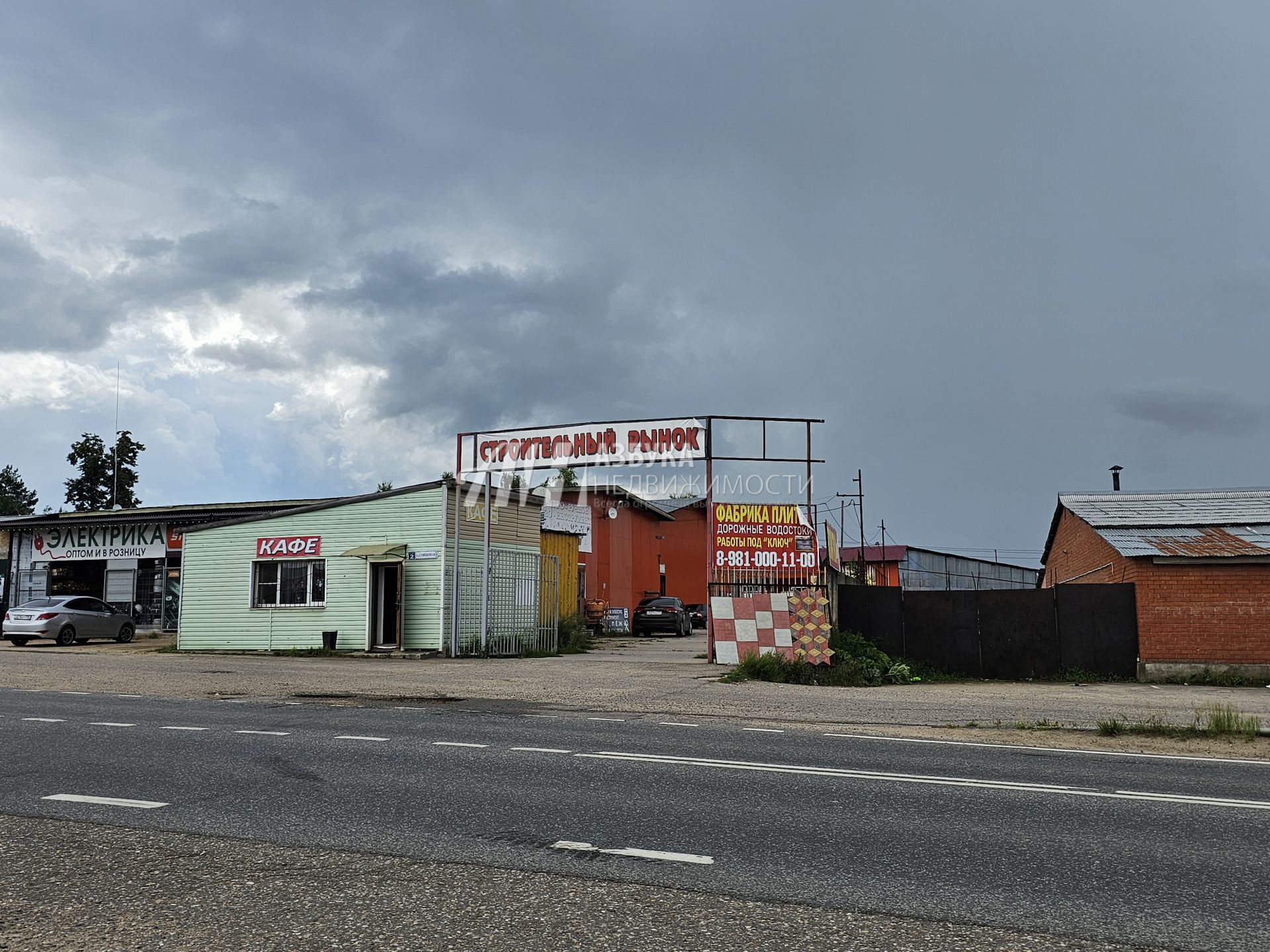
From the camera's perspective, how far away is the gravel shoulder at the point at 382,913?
13.7 feet

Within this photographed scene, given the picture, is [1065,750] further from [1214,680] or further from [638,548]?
[638,548]

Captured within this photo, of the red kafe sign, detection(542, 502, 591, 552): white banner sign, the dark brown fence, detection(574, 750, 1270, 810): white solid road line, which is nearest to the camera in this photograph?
detection(574, 750, 1270, 810): white solid road line

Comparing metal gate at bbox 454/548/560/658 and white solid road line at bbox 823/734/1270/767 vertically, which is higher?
metal gate at bbox 454/548/560/658

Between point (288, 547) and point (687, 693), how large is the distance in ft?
50.1

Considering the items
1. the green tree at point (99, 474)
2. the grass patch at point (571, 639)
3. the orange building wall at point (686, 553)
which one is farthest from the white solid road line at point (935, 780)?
the green tree at point (99, 474)

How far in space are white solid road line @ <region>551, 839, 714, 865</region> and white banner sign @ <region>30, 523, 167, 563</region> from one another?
3454 centimetres

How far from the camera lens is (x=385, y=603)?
26562mm

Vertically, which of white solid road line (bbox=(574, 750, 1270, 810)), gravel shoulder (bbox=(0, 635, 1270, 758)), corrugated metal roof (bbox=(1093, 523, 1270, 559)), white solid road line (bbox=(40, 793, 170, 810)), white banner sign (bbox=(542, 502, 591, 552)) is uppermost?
white banner sign (bbox=(542, 502, 591, 552))

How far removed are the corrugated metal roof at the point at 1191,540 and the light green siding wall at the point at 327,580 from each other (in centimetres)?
1532

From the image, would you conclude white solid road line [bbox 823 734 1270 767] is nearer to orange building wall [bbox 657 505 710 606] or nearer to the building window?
the building window

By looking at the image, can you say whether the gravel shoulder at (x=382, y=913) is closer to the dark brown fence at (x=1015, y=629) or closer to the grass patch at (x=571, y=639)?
the dark brown fence at (x=1015, y=629)

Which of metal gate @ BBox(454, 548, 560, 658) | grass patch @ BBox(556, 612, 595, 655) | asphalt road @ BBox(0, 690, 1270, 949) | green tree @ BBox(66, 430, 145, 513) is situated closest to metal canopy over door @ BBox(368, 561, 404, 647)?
metal gate @ BBox(454, 548, 560, 658)

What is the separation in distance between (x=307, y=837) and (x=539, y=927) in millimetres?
2098

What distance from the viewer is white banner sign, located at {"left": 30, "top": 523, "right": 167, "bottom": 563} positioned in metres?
36.6
